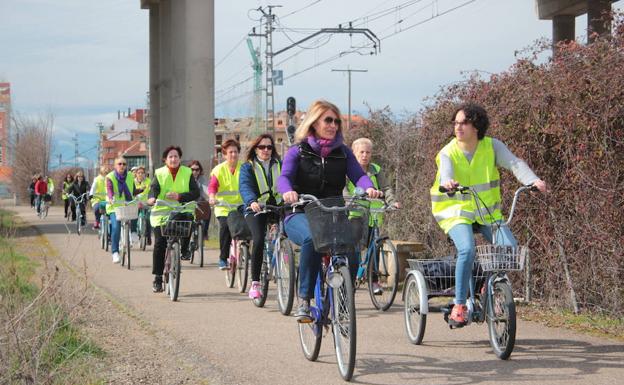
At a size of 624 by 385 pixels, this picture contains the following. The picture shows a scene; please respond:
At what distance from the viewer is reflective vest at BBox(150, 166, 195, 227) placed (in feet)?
39.0

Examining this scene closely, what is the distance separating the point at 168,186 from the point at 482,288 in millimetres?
5482

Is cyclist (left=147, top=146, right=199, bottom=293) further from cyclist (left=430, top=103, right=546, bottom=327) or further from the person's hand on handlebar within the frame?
the person's hand on handlebar

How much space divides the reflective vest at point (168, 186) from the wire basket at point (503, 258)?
5.52 m

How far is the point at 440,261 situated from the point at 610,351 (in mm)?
1475

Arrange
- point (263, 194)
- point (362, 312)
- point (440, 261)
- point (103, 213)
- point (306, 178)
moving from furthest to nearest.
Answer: point (103, 213)
point (263, 194)
point (362, 312)
point (440, 261)
point (306, 178)

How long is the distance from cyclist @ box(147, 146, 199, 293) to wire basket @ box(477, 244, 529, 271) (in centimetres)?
558

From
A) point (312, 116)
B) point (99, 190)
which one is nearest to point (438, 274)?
point (312, 116)

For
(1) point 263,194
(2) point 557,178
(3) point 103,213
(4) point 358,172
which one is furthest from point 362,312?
(3) point 103,213

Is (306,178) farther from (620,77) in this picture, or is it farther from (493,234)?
(620,77)

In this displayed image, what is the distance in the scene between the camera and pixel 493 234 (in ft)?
24.8

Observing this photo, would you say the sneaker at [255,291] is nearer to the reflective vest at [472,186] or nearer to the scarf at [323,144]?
the reflective vest at [472,186]

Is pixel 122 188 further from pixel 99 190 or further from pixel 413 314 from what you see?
pixel 413 314

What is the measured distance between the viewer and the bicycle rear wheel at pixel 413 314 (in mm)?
7961

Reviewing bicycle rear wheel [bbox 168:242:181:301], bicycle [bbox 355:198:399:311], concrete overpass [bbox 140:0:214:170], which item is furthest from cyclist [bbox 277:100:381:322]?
concrete overpass [bbox 140:0:214:170]
